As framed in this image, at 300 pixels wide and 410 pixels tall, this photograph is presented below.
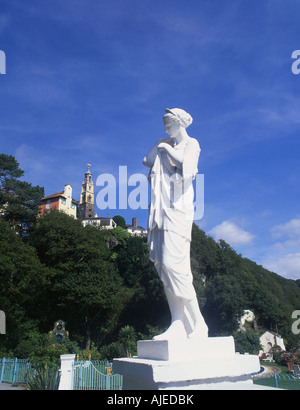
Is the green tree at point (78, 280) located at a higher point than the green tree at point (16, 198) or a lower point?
lower

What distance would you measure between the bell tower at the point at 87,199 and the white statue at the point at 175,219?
74886mm

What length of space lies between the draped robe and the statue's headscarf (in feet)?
0.84

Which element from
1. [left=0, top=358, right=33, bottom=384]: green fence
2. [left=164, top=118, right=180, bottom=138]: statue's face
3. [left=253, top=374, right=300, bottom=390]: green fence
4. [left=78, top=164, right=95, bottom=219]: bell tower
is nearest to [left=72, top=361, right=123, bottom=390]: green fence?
[left=0, top=358, right=33, bottom=384]: green fence

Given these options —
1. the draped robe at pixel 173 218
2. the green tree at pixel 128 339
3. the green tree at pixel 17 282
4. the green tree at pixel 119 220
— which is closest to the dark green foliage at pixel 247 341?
the green tree at pixel 128 339

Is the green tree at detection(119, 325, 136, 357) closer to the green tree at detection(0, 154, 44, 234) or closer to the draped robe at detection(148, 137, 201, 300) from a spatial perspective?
the green tree at detection(0, 154, 44, 234)

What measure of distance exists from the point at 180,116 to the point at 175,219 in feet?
5.04

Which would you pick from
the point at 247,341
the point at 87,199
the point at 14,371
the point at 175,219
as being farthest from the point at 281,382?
the point at 87,199

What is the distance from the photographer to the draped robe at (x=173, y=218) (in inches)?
161

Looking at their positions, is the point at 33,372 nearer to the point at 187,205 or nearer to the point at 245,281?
the point at 187,205

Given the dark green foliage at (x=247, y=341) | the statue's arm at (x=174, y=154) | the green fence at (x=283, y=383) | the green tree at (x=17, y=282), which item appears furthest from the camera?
the dark green foliage at (x=247, y=341)

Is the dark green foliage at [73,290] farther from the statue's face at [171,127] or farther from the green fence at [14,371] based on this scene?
the statue's face at [171,127]

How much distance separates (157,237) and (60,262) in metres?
24.5

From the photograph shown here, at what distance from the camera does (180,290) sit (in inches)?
160

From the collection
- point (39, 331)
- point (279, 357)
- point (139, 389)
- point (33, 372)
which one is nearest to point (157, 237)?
point (139, 389)
